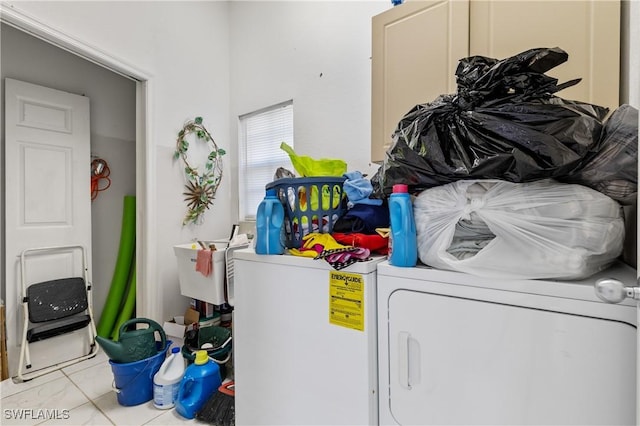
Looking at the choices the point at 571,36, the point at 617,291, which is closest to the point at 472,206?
the point at 617,291

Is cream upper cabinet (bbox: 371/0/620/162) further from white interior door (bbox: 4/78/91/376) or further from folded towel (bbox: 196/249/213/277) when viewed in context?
white interior door (bbox: 4/78/91/376)

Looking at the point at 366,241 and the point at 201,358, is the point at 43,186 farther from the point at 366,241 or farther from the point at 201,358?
the point at 366,241

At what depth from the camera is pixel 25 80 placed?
7.72 feet

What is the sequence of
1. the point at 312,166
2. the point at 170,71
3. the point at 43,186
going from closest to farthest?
the point at 312,166 < the point at 43,186 < the point at 170,71

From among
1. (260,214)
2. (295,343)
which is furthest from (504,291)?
(260,214)

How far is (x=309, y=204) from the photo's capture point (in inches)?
45.0

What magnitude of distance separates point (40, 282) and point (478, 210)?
308cm

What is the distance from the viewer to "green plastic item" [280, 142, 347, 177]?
1.27m

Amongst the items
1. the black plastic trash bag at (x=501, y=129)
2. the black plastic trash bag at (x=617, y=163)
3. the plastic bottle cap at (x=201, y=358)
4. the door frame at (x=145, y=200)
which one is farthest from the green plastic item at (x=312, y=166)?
the door frame at (x=145, y=200)

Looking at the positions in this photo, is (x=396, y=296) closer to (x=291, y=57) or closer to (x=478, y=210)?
(x=478, y=210)

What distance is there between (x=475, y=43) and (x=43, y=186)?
319 centimetres

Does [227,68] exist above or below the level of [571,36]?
above

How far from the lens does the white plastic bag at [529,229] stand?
2.09ft

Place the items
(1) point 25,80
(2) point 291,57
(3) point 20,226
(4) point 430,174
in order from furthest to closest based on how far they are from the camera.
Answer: (2) point 291,57 < (1) point 25,80 < (3) point 20,226 < (4) point 430,174
